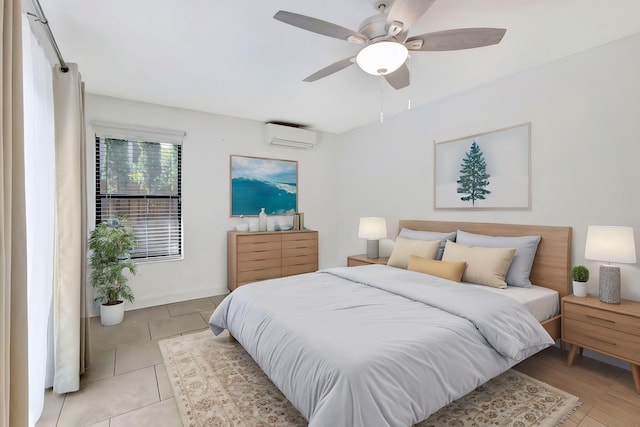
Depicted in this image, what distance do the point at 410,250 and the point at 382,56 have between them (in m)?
2.15

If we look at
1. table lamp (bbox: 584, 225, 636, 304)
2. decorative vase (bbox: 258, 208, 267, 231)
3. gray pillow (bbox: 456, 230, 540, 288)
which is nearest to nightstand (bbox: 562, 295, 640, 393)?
table lamp (bbox: 584, 225, 636, 304)

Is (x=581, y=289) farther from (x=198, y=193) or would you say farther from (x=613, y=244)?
(x=198, y=193)

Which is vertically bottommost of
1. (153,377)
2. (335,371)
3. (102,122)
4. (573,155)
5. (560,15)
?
(153,377)

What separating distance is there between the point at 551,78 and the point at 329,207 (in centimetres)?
351

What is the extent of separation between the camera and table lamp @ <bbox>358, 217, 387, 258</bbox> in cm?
416

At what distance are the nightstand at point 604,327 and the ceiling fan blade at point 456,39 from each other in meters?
2.05

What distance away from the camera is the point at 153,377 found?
234 cm

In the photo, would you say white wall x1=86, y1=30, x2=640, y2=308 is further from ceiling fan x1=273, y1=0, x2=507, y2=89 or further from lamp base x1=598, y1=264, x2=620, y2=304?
ceiling fan x1=273, y1=0, x2=507, y2=89

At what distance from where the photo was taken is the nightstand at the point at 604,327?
213 cm

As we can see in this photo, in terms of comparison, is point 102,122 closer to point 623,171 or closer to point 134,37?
point 134,37

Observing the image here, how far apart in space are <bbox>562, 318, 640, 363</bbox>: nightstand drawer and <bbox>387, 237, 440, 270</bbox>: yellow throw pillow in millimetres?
1223

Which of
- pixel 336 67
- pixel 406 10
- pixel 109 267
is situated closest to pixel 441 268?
pixel 336 67

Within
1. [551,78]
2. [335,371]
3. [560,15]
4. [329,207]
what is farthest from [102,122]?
[551,78]

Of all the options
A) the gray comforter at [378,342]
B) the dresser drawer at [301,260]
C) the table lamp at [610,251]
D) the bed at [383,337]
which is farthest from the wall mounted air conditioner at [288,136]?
the table lamp at [610,251]
